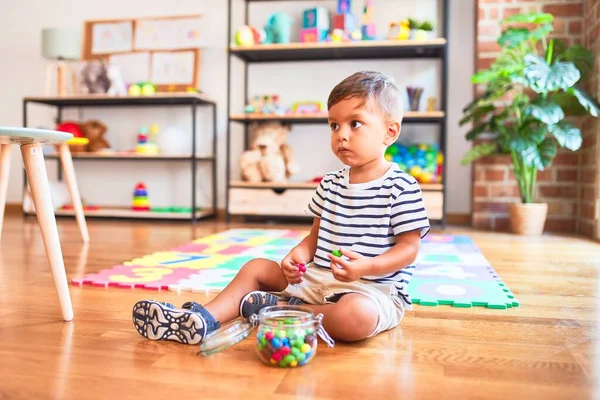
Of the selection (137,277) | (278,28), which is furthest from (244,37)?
(137,277)

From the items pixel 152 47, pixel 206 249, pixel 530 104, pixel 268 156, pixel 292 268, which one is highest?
pixel 152 47

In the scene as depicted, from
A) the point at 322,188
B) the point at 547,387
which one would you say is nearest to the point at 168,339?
the point at 322,188

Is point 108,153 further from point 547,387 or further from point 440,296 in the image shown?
point 547,387

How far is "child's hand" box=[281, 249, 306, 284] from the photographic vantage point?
3.71 ft

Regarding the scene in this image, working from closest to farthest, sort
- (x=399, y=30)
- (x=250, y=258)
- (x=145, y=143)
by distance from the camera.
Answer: (x=250, y=258) < (x=399, y=30) < (x=145, y=143)

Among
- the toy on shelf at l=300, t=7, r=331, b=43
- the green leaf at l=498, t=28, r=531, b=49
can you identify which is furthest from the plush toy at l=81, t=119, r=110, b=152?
the green leaf at l=498, t=28, r=531, b=49

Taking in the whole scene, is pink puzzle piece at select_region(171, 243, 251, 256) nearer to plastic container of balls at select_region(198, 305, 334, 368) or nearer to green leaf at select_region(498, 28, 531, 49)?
plastic container of balls at select_region(198, 305, 334, 368)

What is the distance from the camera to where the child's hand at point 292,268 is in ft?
3.71

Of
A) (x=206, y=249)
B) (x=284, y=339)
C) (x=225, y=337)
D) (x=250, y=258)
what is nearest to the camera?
(x=284, y=339)

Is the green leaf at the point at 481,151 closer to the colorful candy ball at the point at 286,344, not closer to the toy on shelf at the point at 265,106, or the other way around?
the toy on shelf at the point at 265,106

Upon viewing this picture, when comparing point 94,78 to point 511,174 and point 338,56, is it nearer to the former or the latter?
point 338,56

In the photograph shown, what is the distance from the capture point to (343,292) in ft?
3.67

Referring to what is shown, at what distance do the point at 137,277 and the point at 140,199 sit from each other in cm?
202

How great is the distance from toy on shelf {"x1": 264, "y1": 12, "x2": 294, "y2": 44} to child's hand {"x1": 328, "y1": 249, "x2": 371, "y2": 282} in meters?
2.56
